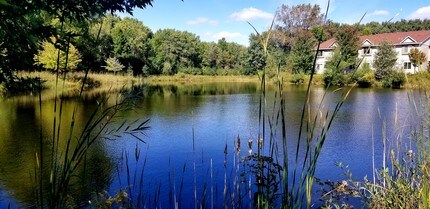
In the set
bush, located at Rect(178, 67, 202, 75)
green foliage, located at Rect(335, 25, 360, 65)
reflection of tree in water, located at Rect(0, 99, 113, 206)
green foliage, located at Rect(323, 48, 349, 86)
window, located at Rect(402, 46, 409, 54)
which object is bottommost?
reflection of tree in water, located at Rect(0, 99, 113, 206)

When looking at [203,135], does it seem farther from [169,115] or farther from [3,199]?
[3,199]

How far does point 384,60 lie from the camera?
32156 mm

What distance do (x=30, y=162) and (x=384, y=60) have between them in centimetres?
3219

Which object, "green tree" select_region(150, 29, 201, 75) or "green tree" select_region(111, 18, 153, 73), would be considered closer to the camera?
"green tree" select_region(111, 18, 153, 73)

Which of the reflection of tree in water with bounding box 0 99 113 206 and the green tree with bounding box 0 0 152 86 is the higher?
the green tree with bounding box 0 0 152 86

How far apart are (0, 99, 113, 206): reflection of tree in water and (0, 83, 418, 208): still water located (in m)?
0.02

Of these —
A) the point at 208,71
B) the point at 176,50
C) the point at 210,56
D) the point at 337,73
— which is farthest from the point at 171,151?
the point at 210,56

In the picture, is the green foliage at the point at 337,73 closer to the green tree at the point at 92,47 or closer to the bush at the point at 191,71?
the green tree at the point at 92,47

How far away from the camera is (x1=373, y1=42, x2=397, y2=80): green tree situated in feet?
105

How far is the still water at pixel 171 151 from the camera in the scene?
6047mm

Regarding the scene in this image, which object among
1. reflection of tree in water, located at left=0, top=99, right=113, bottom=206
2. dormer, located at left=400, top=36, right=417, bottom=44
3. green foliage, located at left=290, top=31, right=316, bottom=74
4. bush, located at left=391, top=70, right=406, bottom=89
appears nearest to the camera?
green foliage, located at left=290, top=31, right=316, bottom=74

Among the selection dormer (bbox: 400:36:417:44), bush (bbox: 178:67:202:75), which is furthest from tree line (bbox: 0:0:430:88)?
dormer (bbox: 400:36:417:44)

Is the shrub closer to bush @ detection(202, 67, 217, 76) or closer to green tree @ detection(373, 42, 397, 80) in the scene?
bush @ detection(202, 67, 217, 76)

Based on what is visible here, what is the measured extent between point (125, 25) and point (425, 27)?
191 feet
